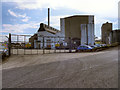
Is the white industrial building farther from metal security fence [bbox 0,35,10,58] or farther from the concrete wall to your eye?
metal security fence [bbox 0,35,10,58]

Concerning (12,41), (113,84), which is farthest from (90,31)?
(113,84)

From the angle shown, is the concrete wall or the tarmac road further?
the concrete wall

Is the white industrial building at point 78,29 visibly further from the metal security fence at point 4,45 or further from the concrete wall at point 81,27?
the metal security fence at point 4,45

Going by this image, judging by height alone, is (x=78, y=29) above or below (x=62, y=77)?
above

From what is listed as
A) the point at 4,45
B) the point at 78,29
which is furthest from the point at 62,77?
the point at 78,29

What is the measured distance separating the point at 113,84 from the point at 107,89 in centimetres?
50

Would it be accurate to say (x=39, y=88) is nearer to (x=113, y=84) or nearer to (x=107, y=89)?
(x=107, y=89)

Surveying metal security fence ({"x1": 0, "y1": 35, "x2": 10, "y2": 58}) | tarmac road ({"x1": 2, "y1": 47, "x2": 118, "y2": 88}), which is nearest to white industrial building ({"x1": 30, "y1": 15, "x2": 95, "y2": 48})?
metal security fence ({"x1": 0, "y1": 35, "x2": 10, "y2": 58})

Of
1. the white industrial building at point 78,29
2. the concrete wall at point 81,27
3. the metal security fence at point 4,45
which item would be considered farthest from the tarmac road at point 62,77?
the concrete wall at point 81,27

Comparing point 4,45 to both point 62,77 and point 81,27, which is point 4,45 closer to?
point 62,77

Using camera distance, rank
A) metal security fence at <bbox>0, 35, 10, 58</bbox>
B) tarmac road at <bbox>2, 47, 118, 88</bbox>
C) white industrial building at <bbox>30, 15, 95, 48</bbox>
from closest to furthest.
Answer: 1. tarmac road at <bbox>2, 47, 118, 88</bbox>
2. metal security fence at <bbox>0, 35, 10, 58</bbox>
3. white industrial building at <bbox>30, 15, 95, 48</bbox>

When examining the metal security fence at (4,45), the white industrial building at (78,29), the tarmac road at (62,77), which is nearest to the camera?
the tarmac road at (62,77)

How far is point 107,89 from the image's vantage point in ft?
10.3

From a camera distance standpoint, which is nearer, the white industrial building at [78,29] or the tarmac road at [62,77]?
the tarmac road at [62,77]
